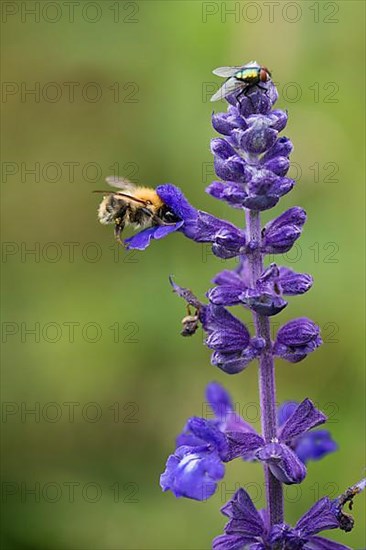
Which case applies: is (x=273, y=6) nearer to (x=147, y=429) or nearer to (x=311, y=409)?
(x=147, y=429)

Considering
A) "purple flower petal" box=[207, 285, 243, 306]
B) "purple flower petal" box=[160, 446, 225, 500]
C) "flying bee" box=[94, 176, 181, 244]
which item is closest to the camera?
"purple flower petal" box=[160, 446, 225, 500]

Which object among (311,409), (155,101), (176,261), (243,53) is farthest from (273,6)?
(311,409)

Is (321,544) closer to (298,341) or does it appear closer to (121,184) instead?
(298,341)

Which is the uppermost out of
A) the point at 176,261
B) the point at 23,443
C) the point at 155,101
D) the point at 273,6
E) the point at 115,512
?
the point at 273,6

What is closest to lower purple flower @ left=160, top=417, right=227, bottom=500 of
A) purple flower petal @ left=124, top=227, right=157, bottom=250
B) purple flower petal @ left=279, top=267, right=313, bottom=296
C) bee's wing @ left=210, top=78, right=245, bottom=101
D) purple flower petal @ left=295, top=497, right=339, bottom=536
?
purple flower petal @ left=295, top=497, right=339, bottom=536

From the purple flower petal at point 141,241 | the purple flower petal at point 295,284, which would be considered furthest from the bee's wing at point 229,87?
the purple flower petal at point 295,284

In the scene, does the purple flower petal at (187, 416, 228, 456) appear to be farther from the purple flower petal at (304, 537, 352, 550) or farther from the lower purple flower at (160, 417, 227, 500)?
the purple flower petal at (304, 537, 352, 550)

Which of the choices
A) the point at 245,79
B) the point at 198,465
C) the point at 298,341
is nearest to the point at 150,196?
the point at 245,79
